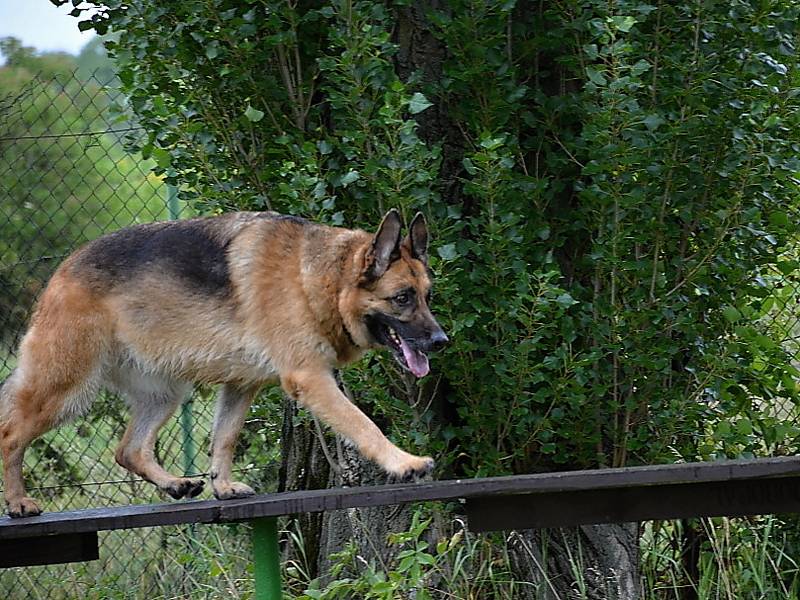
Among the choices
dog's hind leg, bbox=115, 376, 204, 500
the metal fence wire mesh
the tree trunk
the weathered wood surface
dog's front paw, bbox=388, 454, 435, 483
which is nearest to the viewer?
the weathered wood surface

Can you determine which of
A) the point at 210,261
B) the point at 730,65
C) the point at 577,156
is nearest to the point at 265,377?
the point at 210,261

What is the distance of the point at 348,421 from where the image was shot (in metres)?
4.41

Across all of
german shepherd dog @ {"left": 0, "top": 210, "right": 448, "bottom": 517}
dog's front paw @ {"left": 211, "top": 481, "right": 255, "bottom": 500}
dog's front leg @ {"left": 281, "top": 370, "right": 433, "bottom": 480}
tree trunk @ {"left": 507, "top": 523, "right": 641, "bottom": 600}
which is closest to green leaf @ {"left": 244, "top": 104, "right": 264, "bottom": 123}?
german shepherd dog @ {"left": 0, "top": 210, "right": 448, "bottom": 517}

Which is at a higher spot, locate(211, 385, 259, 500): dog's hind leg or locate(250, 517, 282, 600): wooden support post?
locate(211, 385, 259, 500): dog's hind leg

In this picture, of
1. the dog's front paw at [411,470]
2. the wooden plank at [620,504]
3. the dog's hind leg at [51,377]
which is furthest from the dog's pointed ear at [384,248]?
the dog's hind leg at [51,377]

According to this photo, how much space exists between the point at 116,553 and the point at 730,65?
176 inches

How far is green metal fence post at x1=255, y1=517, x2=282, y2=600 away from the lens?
4344 millimetres

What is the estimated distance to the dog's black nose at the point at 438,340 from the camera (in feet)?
14.3

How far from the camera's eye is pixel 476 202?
16.7 feet

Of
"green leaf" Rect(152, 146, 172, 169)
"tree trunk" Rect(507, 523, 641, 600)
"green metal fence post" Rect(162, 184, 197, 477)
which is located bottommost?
"tree trunk" Rect(507, 523, 641, 600)

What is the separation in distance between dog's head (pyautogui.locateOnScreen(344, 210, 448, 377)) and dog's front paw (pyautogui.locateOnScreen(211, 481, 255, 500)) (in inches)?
33.0

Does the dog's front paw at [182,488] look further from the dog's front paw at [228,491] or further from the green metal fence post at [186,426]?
the green metal fence post at [186,426]

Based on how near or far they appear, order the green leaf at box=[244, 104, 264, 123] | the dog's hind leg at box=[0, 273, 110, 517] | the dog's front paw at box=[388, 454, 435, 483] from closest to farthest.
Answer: the dog's front paw at box=[388, 454, 435, 483] < the dog's hind leg at box=[0, 273, 110, 517] < the green leaf at box=[244, 104, 264, 123]

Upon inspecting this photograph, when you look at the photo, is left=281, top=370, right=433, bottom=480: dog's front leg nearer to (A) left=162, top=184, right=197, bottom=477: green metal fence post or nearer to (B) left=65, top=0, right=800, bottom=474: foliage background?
(B) left=65, top=0, right=800, bottom=474: foliage background
